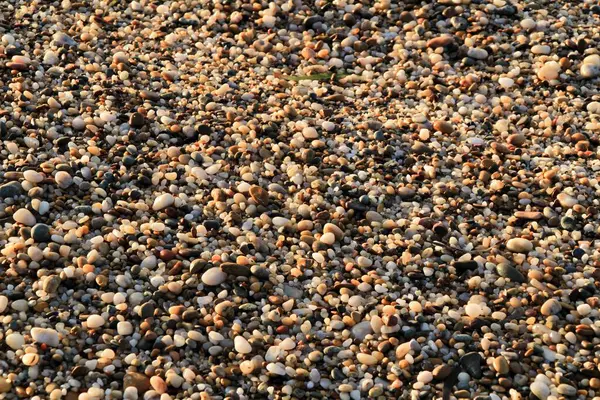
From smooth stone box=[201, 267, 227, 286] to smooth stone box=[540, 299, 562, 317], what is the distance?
47.7 inches

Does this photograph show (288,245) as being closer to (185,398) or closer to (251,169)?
(251,169)

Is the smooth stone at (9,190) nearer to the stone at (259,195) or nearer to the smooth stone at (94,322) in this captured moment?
the smooth stone at (94,322)

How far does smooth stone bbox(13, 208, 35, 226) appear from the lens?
129 inches

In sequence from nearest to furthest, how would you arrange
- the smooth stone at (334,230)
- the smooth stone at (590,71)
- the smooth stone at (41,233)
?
the smooth stone at (41,233) < the smooth stone at (334,230) < the smooth stone at (590,71)

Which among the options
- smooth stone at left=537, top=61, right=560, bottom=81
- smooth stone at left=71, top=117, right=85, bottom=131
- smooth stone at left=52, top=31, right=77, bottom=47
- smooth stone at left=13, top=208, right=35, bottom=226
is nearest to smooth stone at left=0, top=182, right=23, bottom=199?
smooth stone at left=13, top=208, right=35, bottom=226

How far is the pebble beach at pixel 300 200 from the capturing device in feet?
9.21

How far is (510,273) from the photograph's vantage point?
312cm

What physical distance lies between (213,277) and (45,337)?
25.5 inches

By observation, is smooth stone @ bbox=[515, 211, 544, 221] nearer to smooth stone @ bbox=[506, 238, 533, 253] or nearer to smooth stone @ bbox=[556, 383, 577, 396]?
smooth stone @ bbox=[506, 238, 533, 253]

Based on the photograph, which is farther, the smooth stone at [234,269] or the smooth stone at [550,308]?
the smooth stone at [234,269]

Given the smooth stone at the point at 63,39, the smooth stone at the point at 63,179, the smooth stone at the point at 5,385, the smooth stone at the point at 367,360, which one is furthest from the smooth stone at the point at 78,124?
the smooth stone at the point at 367,360

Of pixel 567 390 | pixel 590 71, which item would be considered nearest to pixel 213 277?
pixel 567 390

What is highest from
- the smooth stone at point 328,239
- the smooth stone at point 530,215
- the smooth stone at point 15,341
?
the smooth stone at point 530,215

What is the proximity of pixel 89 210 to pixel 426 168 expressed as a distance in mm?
1517
